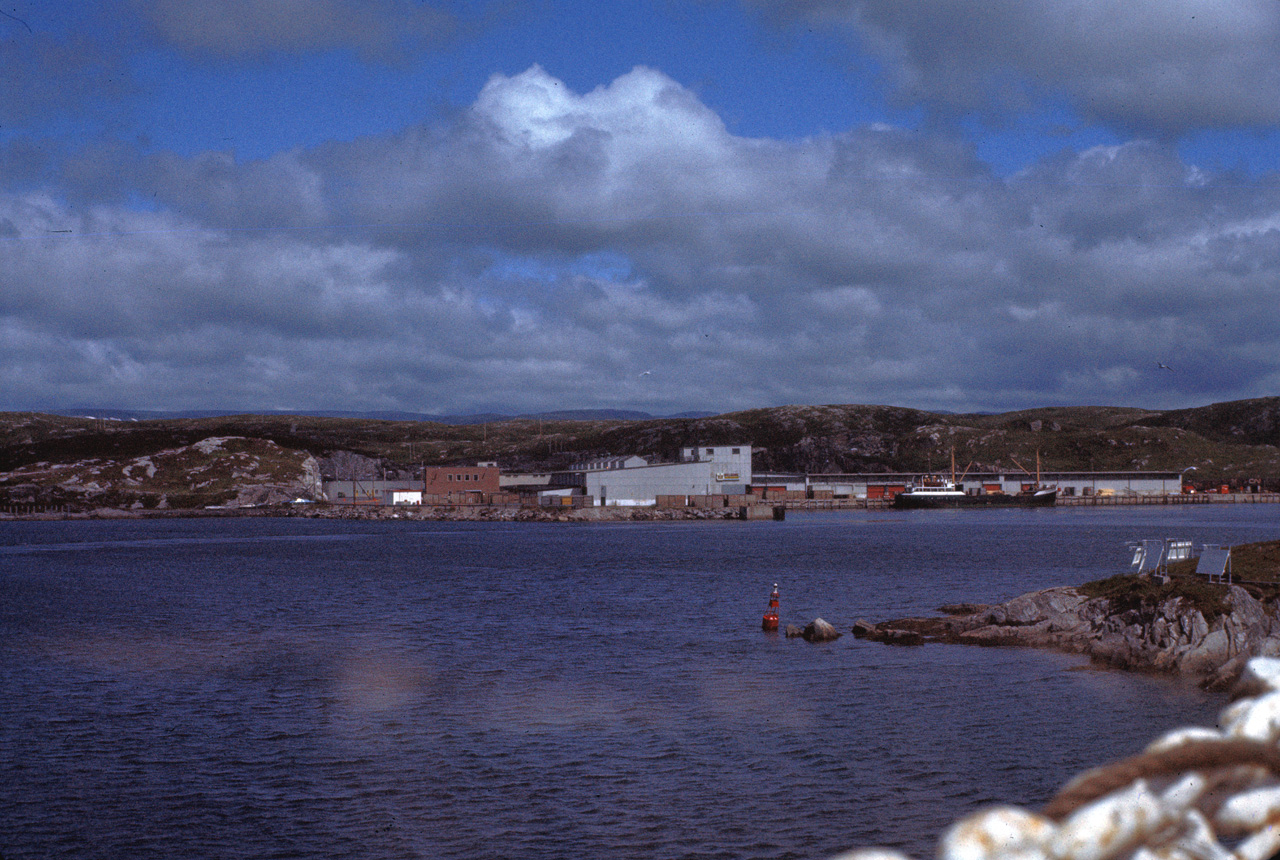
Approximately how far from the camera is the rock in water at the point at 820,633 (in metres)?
43.9

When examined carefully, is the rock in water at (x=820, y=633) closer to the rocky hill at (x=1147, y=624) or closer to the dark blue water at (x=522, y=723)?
the dark blue water at (x=522, y=723)

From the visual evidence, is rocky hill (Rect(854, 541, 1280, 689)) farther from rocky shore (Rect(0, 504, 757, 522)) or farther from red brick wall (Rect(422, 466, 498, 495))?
→ red brick wall (Rect(422, 466, 498, 495))

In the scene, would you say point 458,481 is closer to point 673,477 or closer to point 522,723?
point 673,477

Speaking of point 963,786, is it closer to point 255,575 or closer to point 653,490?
point 255,575

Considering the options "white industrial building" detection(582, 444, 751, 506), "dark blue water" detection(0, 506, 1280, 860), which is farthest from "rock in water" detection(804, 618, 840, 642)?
"white industrial building" detection(582, 444, 751, 506)

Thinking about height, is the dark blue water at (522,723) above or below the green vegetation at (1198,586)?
below

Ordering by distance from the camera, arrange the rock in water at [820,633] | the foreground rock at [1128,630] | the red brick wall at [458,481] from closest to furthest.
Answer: the foreground rock at [1128,630] → the rock in water at [820,633] → the red brick wall at [458,481]

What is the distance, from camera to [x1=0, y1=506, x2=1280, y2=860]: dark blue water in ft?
68.8

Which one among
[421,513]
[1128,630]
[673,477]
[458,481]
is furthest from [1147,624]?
[458,481]

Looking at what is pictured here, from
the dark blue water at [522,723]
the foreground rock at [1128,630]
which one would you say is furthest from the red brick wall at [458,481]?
the foreground rock at [1128,630]

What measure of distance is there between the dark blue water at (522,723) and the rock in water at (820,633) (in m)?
0.98

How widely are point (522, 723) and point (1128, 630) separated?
2343 cm

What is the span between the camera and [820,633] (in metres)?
44.0

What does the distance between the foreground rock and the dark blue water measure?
1697mm
